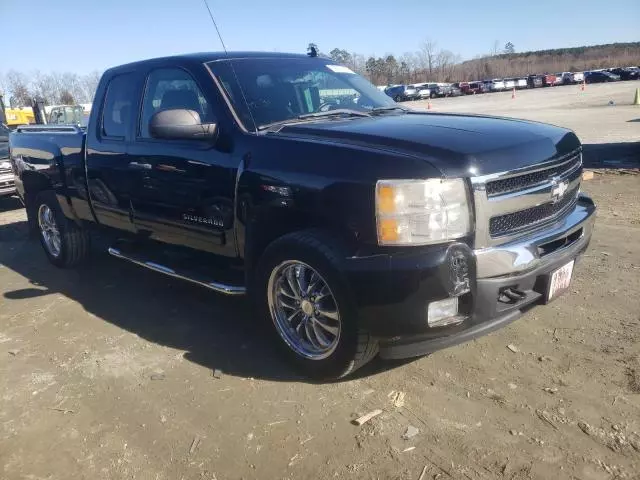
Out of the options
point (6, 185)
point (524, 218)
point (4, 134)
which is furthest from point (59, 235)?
point (4, 134)

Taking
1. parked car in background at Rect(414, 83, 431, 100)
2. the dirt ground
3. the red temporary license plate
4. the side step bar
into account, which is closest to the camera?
the dirt ground

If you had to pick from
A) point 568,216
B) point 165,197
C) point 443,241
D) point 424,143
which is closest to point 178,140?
point 165,197

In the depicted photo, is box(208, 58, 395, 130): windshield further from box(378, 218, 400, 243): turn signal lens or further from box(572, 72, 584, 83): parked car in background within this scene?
box(572, 72, 584, 83): parked car in background

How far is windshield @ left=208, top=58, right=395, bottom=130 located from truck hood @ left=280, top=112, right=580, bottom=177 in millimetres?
291

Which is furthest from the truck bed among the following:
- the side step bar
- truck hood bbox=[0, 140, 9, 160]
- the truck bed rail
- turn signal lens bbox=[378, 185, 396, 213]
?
truck hood bbox=[0, 140, 9, 160]

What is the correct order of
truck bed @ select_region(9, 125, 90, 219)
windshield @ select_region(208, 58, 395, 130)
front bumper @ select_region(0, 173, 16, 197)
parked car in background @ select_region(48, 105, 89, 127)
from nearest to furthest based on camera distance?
1. windshield @ select_region(208, 58, 395, 130)
2. truck bed @ select_region(9, 125, 90, 219)
3. front bumper @ select_region(0, 173, 16, 197)
4. parked car in background @ select_region(48, 105, 89, 127)

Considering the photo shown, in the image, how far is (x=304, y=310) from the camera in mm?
3318

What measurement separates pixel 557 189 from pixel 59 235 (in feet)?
16.2

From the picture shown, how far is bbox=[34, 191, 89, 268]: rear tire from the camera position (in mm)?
5770

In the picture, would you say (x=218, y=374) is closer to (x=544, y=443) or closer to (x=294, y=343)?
(x=294, y=343)

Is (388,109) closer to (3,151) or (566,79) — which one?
(3,151)

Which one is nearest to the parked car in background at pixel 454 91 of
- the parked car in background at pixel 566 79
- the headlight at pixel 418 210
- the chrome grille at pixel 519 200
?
the parked car in background at pixel 566 79

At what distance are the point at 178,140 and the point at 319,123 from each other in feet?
3.38

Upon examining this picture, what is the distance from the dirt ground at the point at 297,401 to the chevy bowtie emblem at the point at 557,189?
0.98m
